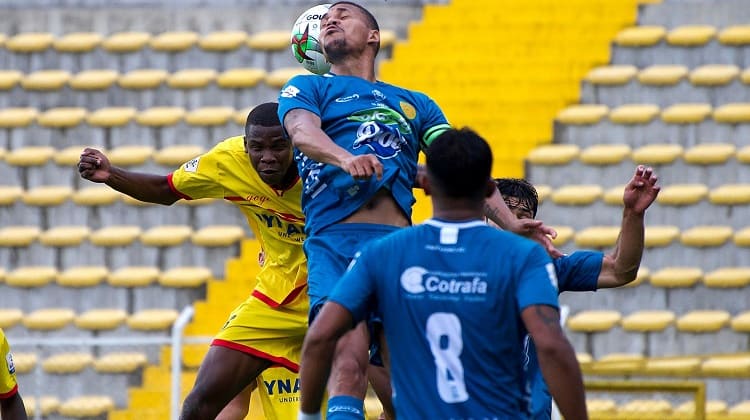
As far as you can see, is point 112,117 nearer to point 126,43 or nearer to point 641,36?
point 126,43

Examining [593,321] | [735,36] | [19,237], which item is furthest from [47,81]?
[735,36]

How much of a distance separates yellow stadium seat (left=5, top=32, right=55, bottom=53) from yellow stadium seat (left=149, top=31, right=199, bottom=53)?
3.81 ft

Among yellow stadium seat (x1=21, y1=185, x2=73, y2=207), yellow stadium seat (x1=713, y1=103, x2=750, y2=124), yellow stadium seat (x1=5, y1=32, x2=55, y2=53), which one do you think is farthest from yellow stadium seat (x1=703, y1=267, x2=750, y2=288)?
yellow stadium seat (x1=5, y1=32, x2=55, y2=53)

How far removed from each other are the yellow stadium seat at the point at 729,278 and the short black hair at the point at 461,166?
28.2 feet

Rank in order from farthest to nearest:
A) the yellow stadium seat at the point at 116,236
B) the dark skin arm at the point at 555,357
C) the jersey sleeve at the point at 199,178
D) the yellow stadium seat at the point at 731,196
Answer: the yellow stadium seat at the point at 116,236 < the yellow stadium seat at the point at 731,196 < the jersey sleeve at the point at 199,178 < the dark skin arm at the point at 555,357

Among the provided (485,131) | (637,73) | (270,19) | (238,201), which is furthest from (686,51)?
(238,201)

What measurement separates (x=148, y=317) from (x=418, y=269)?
9409 mm

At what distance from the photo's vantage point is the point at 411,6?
53.3ft

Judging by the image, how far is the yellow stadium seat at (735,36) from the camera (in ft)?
49.0

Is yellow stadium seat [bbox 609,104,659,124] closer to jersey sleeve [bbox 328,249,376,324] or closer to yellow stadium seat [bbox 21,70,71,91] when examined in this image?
yellow stadium seat [bbox 21,70,71,91]

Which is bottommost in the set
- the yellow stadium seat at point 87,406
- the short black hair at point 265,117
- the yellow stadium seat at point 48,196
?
the yellow stadium seat at point 87,406

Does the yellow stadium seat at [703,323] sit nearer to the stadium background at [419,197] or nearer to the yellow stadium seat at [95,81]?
the stadium background at [419,197]

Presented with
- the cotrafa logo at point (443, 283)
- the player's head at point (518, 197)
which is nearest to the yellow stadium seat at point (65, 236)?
the player's head at point (518, 197)

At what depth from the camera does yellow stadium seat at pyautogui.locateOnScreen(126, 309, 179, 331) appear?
14.4m
